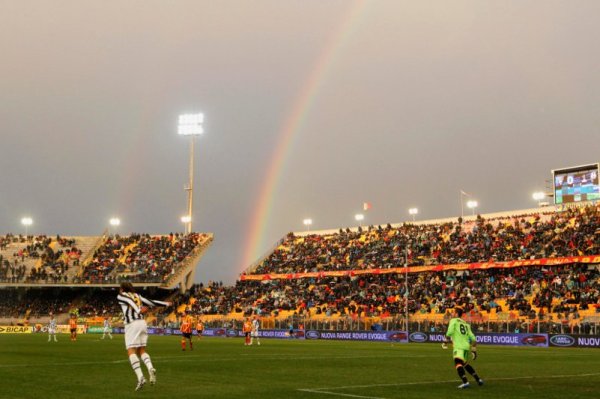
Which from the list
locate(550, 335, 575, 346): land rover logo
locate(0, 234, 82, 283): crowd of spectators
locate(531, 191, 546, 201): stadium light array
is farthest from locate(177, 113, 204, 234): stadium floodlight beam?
locate(550, 335, 575, 346): land rover logo

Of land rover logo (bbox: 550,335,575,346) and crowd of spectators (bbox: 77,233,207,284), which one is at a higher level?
crowd of spectators (bbox: 77,233,207,284)

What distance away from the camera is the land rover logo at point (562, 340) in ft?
158

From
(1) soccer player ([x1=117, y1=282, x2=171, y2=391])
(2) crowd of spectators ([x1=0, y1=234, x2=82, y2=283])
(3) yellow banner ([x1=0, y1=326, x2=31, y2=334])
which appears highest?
(2) crowd of spectators ([x1=0, y1=234, x2=82, y2=283])

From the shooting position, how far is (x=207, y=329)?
237 feet

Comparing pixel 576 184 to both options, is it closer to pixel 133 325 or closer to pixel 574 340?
pixel 574 340

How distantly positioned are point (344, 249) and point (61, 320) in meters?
32.5

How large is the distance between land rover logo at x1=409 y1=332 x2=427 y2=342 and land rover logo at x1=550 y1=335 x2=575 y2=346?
9.64m

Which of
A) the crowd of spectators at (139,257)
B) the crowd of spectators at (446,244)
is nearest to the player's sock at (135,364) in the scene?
the crowd of spectators at (446,244)

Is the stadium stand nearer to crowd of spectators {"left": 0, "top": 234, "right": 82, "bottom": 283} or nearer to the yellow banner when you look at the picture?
crowd of spectators {"left": 0, "top": 234, "right": 82, "bottom": 283}

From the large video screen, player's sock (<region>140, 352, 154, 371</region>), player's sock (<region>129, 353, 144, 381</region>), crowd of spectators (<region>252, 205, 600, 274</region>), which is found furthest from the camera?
the large video screen

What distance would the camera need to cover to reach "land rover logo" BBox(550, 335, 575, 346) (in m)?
48.2

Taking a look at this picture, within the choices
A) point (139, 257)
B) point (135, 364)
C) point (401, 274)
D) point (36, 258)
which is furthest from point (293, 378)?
point (36, 258)

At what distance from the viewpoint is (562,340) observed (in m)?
48.5

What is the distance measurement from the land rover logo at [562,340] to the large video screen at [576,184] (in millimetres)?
25359
